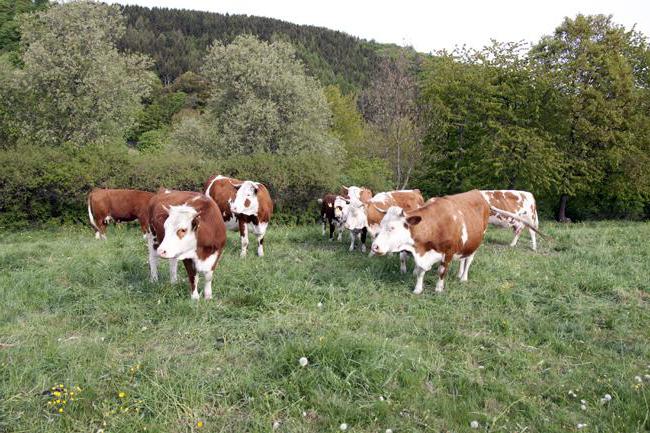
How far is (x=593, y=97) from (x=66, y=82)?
24.9m

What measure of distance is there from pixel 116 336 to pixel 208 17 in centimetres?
14985

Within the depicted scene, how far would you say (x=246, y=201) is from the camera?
32.0ft

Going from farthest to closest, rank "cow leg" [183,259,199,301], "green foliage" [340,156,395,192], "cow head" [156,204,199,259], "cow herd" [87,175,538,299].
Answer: "green foliage" [340,156,395,192] < "cow leg" [183,259,199,301] < "cow herd" [87,175,538,299] < "cow head" [156,204,199,259]

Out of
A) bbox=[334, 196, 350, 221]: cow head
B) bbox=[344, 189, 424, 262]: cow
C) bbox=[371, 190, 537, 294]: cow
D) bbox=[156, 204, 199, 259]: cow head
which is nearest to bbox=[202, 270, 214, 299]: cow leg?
bbox=[156, 204, 199, 259]: cow head

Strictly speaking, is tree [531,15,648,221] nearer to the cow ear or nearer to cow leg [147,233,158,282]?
the cow ear

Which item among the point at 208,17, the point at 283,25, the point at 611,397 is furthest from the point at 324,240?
the point at 208,17

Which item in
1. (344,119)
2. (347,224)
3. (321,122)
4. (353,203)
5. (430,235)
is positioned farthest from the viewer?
(344,119)

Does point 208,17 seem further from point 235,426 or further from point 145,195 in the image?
point 235,426

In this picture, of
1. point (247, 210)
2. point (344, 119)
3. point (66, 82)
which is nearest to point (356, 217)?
point (247, 210)

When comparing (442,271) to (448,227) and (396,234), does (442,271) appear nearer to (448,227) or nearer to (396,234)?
(448,227)

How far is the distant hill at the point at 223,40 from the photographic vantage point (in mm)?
97750

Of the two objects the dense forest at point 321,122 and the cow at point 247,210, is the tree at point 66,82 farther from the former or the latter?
the cow at point 247,210

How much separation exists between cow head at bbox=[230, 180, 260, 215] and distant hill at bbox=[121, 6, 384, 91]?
74.4 metres

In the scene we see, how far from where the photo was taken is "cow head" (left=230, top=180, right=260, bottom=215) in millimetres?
9715
